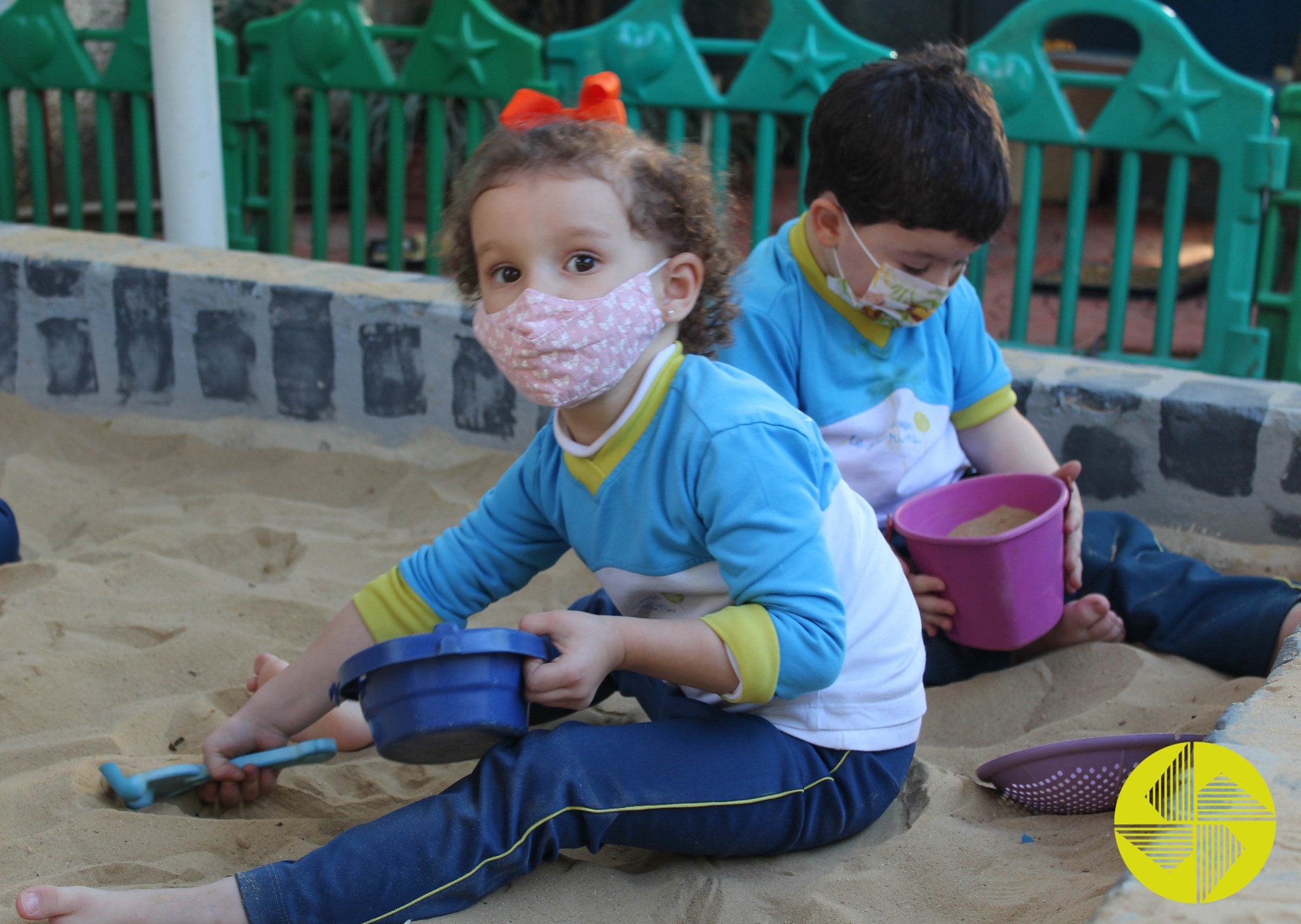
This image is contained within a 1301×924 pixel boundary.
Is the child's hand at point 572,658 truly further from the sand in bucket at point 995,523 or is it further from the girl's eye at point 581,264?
the sand in bucket at point 995,523

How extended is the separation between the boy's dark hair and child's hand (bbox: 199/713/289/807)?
1.22 metres

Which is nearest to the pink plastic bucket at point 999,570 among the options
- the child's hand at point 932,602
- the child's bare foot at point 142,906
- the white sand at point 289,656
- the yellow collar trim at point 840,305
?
the child's hand at point 932,602

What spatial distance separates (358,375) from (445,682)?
1.97 m

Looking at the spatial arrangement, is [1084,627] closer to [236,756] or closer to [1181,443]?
[1181,443]

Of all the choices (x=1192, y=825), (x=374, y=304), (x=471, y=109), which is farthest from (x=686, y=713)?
(x=471, y=109)

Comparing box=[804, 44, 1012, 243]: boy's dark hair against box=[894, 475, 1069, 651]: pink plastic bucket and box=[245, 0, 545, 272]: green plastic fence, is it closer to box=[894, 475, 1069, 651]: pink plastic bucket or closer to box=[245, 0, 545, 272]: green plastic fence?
box=[894, 475, 1069, 651]: pink plastic bucket

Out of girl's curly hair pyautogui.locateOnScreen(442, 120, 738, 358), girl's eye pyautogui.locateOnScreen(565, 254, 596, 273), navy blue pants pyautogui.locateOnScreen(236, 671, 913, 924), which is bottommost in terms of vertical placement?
navy blue pants pyautogui.locateOnScreen(236, 671, 913, 924)

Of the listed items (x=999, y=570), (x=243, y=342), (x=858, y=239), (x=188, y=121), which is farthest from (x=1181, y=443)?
(x=188, y=121)

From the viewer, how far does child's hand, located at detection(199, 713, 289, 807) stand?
1797 mm

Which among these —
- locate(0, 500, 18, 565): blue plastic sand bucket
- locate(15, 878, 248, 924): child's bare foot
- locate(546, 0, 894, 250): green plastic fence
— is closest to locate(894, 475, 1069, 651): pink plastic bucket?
locate(15, 878, 248, 924): child's bare foot

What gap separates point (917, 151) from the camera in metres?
2.04

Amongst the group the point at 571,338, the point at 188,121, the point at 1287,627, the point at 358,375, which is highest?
the point at 188,121

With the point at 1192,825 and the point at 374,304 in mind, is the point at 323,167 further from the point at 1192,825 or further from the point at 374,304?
the point at 1192,825

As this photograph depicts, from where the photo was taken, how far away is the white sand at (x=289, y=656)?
154cm
